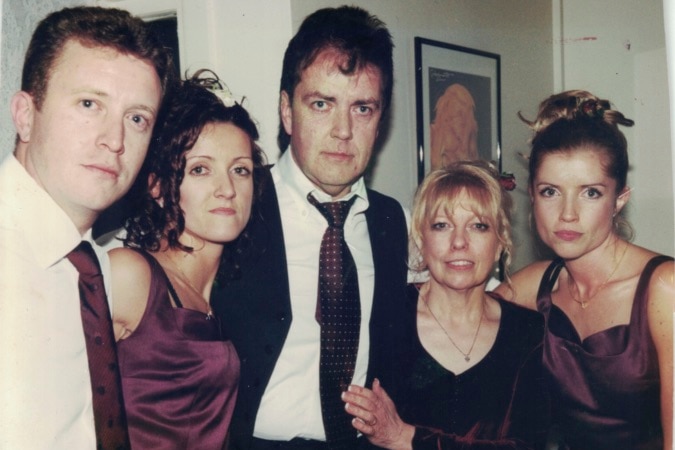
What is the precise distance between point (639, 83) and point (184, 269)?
1227 mm

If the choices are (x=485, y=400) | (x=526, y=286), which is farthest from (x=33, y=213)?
(x=526, y=286)

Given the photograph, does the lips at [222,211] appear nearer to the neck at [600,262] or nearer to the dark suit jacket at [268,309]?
the dark suit jacket at [268,309]

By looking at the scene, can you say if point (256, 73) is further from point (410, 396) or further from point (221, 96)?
point (410, 396)

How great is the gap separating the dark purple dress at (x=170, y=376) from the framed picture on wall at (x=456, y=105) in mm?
987

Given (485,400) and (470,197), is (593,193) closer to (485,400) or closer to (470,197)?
(470,197)

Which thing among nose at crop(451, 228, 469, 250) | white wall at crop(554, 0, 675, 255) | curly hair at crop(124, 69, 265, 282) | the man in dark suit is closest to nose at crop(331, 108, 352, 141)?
the man in dark suit

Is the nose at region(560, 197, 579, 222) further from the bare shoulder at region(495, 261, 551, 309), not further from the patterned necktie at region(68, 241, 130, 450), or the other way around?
the patterned necktie at region(68, 241, 130, 450)

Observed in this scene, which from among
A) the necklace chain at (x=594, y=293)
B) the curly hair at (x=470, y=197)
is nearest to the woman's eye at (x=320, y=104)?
the curly hair at (x=470, y=197)

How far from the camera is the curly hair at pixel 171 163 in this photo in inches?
44.1

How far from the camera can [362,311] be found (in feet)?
4.54

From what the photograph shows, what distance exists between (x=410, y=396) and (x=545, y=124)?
728 mm

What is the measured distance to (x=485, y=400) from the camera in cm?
133

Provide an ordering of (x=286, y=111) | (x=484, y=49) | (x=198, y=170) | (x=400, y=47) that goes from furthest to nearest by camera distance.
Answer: (x=484, y=49), (x=400, y=47), (x=286, y=111), (x=198, y=170)

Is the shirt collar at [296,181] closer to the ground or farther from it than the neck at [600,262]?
farther from it
